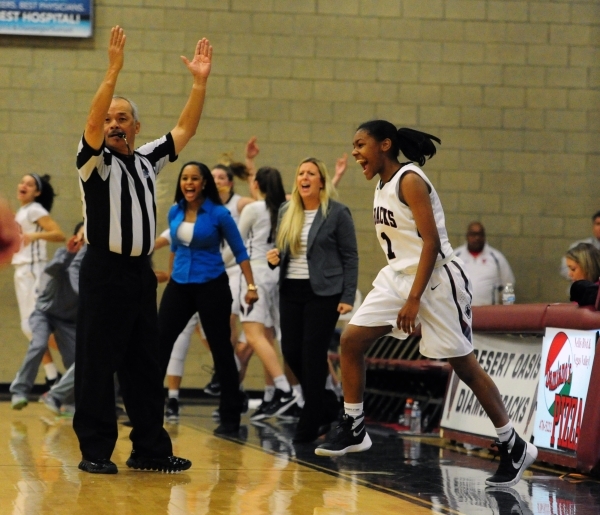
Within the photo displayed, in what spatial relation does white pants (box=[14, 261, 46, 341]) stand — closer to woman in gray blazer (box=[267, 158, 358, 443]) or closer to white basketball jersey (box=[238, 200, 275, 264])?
white basketball jersey (box=[238, 200, 275, 264])

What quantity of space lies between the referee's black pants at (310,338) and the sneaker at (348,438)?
1.66 metres

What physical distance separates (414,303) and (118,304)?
55.7 inches

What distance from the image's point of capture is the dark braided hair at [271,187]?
843 cm

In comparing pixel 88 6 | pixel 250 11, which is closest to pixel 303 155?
pixel 250 11

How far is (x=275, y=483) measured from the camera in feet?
16.8

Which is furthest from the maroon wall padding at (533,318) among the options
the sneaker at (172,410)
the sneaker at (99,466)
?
the sneaker at (172,410)

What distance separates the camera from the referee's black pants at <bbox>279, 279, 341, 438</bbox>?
7.01 m

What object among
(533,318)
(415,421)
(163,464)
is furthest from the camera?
(415,421)

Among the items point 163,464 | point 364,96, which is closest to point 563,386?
point 163,464

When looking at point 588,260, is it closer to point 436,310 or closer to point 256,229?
point 436,310

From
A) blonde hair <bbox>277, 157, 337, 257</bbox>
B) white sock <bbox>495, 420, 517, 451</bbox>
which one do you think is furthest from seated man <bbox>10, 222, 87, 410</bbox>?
white sock <bbox>495, 420, 517, 451</bbox>

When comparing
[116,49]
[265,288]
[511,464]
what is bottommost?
[511,464]

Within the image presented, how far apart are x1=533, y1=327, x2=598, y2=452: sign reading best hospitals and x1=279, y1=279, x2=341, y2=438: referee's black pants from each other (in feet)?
4.73

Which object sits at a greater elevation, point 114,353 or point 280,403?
point 114,353
